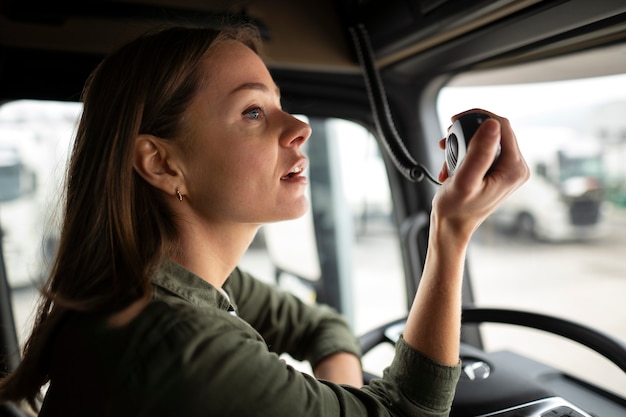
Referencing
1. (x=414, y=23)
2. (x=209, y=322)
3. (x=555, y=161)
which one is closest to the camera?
(x=209, y=322)

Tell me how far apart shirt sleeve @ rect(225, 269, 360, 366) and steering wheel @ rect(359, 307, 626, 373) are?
76 mm

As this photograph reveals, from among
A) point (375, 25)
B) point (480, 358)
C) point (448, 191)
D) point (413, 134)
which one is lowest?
point (480, 358)

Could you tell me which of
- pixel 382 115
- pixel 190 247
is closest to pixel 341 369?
pixel 190 247

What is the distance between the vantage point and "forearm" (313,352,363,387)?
4.37ft

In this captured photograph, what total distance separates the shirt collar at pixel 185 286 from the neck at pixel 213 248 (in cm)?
6

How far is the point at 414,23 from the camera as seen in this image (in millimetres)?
1340

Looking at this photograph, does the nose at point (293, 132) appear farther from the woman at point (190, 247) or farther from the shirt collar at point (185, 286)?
the shirt collar at point (185, 286)

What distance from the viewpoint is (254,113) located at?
1.15m

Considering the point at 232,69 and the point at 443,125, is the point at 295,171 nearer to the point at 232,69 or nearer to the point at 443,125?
the point at 232,69

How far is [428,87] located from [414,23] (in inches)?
17.6

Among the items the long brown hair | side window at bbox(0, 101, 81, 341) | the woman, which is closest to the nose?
the woman

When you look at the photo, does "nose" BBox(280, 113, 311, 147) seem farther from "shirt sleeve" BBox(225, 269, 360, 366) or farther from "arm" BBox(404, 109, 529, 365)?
"shirt sleeve" BBox(225, 269, 360, 366)

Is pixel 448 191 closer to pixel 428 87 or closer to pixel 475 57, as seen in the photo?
pixel 475 57

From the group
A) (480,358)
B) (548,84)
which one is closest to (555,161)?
(548,84)
